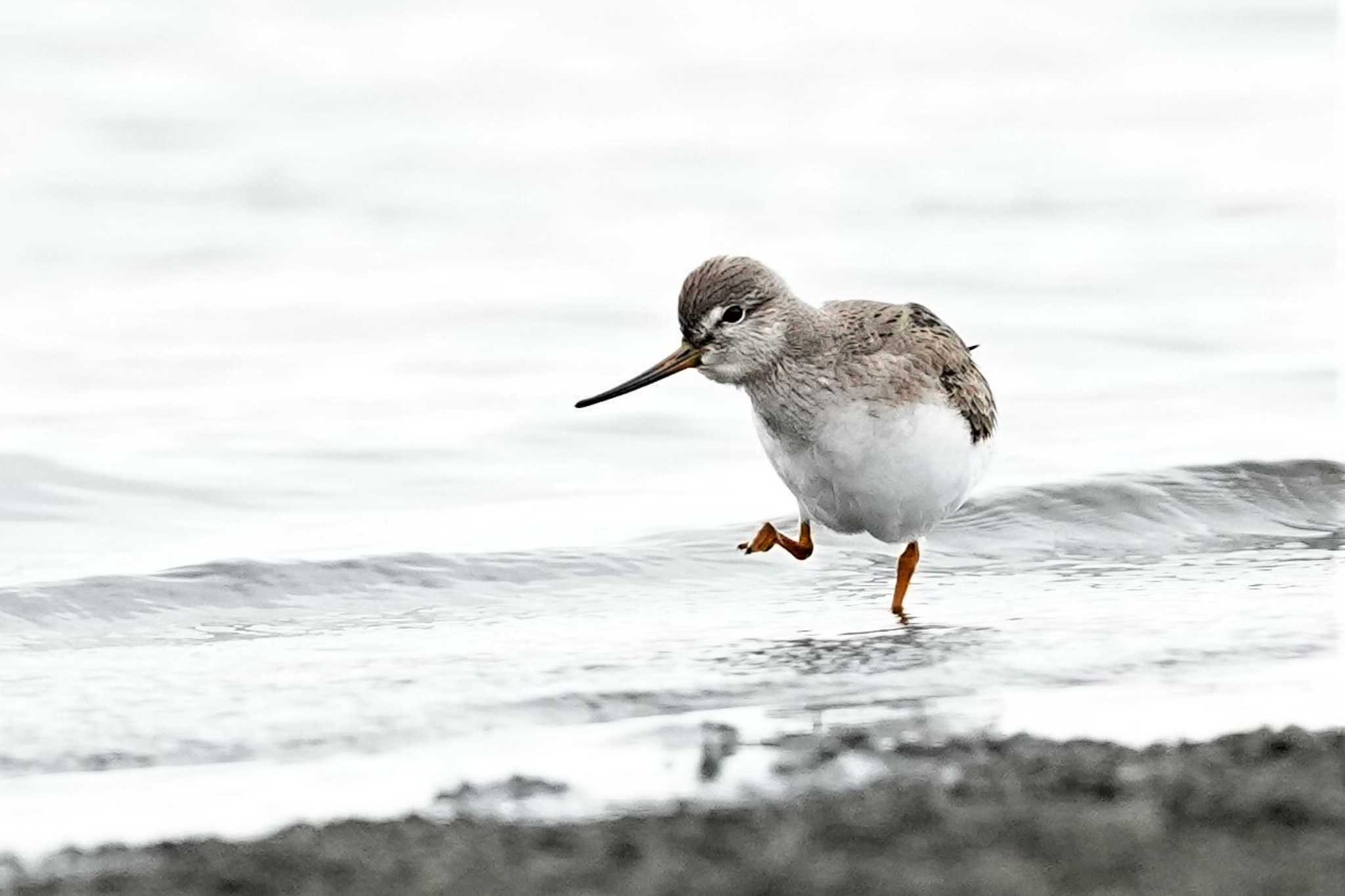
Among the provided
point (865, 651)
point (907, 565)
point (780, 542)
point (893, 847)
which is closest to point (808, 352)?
point (780, 542)

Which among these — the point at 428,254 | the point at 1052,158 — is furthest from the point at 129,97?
the point at 1052,158

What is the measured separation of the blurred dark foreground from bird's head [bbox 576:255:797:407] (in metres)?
3.03

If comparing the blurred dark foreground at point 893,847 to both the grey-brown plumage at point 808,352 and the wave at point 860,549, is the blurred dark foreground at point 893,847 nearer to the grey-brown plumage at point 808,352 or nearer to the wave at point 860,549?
the grey-brown plumage at point 808,352

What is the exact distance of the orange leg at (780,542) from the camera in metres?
7.89

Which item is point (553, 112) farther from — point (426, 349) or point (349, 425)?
point (349, 425)

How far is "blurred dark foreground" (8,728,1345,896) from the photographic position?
391 cm

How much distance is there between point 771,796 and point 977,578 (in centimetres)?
409

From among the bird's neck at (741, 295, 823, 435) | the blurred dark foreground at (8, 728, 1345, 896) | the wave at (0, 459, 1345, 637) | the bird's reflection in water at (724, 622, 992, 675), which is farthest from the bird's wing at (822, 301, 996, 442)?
the blurred dark foreground at (8, 728, 1345, 896)

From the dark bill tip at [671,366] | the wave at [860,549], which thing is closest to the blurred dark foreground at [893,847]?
the dark bill tip at [671,366]

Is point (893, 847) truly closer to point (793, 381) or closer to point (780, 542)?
point (793, 381)

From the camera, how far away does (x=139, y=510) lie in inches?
403

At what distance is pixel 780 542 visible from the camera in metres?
7.98

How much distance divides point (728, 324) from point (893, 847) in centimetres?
372

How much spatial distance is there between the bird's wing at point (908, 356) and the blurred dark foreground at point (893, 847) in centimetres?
295
